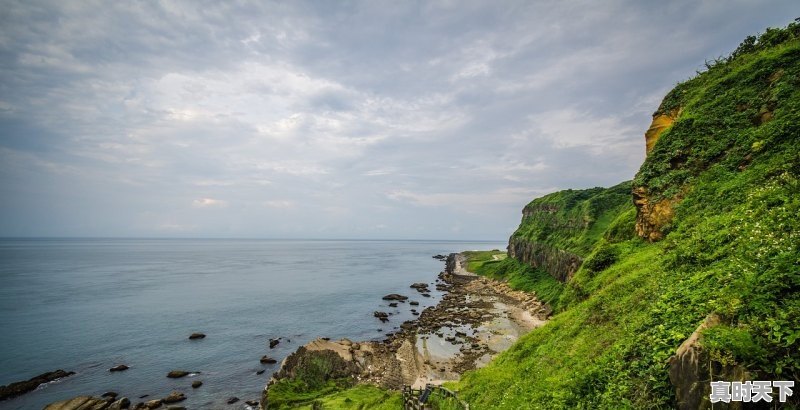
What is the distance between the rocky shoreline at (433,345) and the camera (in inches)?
1307

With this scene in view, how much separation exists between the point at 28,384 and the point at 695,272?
177 feet

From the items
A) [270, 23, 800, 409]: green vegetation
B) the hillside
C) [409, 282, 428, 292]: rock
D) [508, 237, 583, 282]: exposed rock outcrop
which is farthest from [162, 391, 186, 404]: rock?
[409, 282, 428, 292]: rock

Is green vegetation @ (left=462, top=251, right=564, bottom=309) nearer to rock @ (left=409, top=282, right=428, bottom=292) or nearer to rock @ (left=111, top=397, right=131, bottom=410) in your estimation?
rock @ (left=409, top=282, right=428, bottom=292)

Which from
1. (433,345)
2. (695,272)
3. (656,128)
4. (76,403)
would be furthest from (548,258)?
(76,403)

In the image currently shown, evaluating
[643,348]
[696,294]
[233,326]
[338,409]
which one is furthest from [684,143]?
[233,326]

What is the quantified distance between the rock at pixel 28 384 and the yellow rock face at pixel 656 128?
2432 inches

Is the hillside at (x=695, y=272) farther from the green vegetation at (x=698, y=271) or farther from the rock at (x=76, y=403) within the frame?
the rock at (x=76, y=403)

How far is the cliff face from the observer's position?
60500 millimetres

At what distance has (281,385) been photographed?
29203 millimetres

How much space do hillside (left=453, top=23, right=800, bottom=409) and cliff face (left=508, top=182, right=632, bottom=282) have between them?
31.1 metres

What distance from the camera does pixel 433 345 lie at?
4456 centimetres

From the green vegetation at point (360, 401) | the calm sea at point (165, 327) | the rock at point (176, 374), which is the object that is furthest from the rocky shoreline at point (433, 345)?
the rock at point (176, 374)

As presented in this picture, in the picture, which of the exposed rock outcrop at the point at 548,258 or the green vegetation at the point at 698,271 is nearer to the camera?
the green vegetation at the point at 698,271

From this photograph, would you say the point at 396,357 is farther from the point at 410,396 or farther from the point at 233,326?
the point at 233,326
